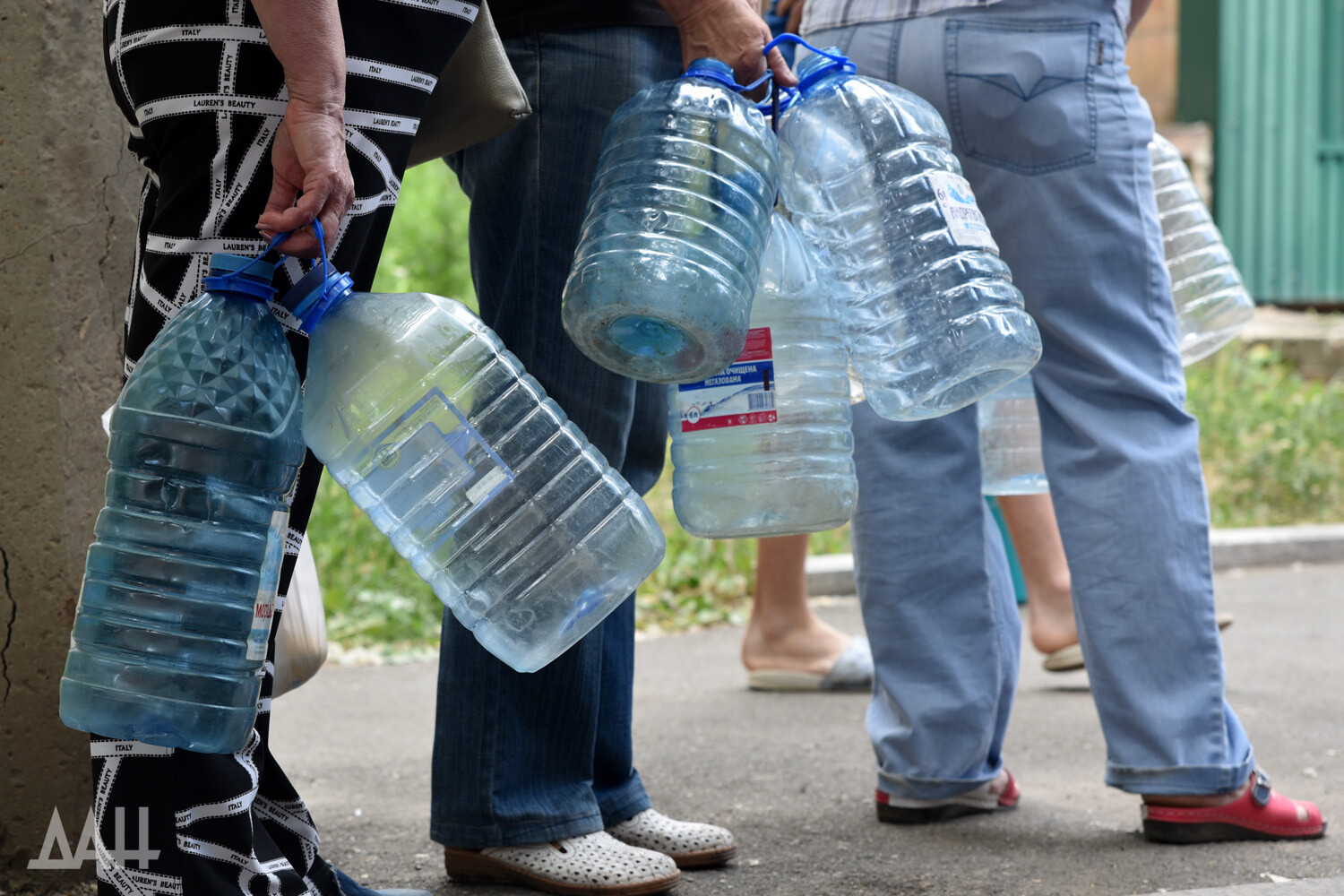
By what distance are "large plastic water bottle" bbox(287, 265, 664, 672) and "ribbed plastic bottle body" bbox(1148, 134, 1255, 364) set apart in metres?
1.63

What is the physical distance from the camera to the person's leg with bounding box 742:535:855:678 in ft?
13.0

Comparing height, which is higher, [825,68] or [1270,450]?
[825,68]

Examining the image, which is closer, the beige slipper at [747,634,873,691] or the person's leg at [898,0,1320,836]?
the person's leg at [898,0,1320,836]

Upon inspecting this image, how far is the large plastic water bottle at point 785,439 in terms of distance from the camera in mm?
2178

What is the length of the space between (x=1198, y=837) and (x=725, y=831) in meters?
0.86

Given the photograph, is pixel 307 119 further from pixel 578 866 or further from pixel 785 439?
pixel 578 866

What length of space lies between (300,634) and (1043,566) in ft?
7.90

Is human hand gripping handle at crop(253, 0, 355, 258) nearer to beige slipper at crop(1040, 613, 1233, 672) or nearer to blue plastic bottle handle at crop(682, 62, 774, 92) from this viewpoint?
blue plastic bottle handle at crop(682, 62, 774, 92)

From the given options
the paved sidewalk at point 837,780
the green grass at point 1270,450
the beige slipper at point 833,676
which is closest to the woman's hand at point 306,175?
the paved sidewalk at point 837,780

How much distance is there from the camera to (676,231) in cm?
193

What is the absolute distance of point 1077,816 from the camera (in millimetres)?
2746

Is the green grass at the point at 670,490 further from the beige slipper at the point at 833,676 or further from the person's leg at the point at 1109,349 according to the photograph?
the person's leg at the point at 1109,349

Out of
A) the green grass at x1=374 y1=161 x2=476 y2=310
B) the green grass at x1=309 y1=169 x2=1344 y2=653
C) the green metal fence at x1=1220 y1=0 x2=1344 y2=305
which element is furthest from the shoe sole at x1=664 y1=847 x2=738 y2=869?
the green metal fence at x1=1220 y1=0 x2=1344 y2=305

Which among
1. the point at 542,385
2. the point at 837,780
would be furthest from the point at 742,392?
the point at 837,780
